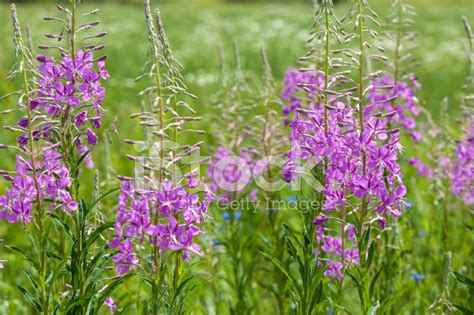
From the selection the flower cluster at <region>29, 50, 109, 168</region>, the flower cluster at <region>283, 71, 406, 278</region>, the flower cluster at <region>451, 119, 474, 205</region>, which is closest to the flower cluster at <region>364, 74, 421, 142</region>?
the flower cluster at <region>451, 119, 474, 205</region>

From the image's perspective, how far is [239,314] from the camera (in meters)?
4.18

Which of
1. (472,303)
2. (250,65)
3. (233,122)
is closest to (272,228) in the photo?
(233,122)

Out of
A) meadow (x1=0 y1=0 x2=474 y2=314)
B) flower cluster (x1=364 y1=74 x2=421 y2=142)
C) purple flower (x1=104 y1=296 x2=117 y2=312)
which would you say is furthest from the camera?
flower cluster (x1=364 y1=74 x2=421 y2=142)

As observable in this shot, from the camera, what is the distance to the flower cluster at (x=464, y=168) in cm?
418

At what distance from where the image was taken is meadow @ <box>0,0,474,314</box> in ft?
13.0

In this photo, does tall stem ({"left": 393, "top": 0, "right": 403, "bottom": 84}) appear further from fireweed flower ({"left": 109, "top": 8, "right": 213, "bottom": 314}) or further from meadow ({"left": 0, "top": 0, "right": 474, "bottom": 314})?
fireweed flower ({"left": 109, "top": 8, "right": 213, "bottom": 314})

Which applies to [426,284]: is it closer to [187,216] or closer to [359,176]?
[359,176]

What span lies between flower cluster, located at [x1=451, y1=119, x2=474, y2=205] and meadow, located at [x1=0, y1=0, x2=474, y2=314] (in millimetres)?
136

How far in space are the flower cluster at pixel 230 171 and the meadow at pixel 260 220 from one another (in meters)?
0.19

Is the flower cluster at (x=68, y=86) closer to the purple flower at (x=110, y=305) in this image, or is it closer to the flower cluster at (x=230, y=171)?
the purple flower at (x=110, y=305)

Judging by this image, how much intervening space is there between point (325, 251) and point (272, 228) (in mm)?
783

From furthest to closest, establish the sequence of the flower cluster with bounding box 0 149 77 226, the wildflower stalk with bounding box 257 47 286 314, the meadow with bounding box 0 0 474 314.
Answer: the wildflower stalk with bounding box 257 47 286 314 → the meadow with bounding box 0 0 474 314 → the flower cluster with bounding box 0 149 77 226

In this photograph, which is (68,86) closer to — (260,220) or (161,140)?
(161,140)

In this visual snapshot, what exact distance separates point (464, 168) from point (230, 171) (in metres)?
1.79
